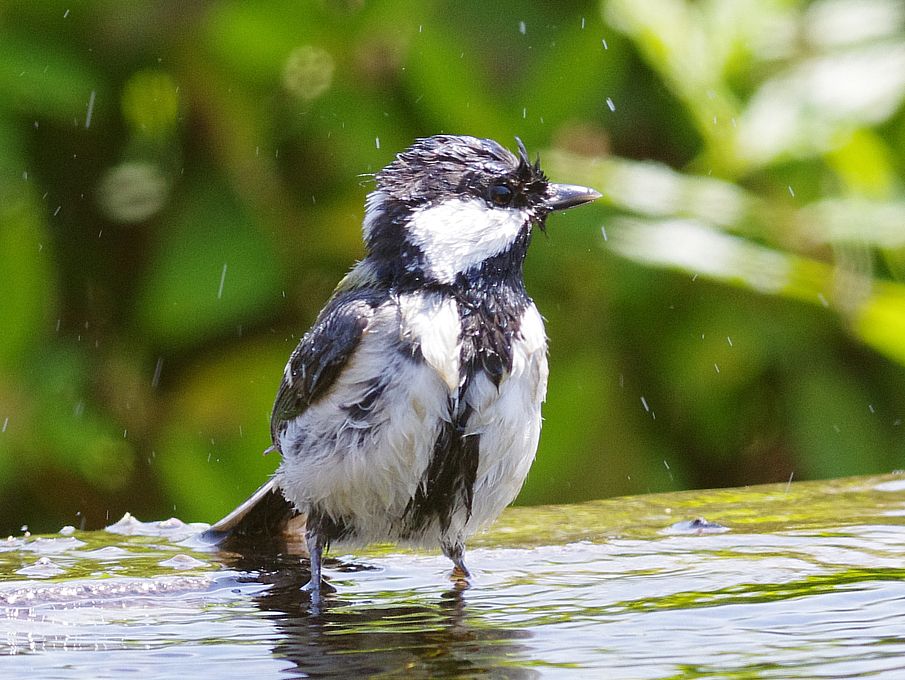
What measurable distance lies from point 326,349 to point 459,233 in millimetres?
380

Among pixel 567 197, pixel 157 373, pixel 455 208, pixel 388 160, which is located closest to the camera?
pixel 455 208

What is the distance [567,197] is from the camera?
10.1ft

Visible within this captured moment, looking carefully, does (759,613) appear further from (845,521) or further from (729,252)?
(729,252)

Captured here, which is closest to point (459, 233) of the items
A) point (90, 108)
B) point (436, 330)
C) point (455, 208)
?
point (455, 208)

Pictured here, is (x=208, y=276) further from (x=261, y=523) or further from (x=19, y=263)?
(x=261, y=523)

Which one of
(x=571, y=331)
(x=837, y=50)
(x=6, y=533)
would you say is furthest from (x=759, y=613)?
(x=6, y=533)

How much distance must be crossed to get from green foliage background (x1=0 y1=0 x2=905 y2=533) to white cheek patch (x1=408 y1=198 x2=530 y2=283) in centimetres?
105

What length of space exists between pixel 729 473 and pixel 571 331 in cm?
78

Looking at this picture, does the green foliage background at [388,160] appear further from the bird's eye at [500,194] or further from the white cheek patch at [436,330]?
the white cheek patch at [436,330]

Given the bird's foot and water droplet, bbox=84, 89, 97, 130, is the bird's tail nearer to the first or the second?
the bird's foot

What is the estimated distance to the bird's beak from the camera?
3.08m

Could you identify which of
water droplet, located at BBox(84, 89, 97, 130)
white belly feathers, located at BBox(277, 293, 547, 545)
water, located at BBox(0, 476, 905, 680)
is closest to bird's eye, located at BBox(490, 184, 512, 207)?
white belly feathers, located at BBox(277, 293, 547, 545)

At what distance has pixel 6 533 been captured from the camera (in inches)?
171

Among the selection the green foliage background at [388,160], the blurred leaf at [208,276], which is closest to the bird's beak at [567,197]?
the green foliage background at [388,160]
